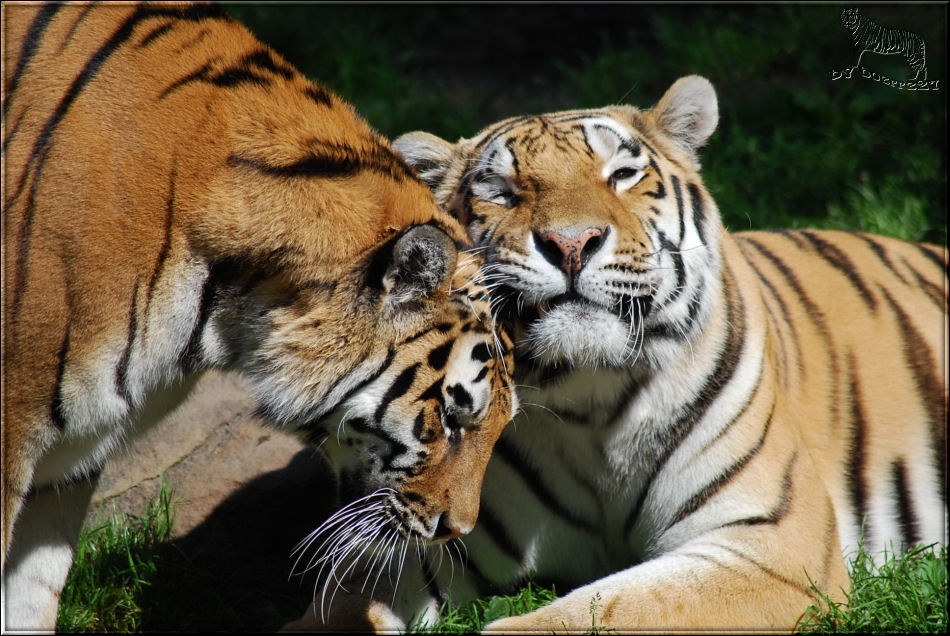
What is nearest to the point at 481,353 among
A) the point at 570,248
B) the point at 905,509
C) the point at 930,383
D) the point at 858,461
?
the point at 570,248

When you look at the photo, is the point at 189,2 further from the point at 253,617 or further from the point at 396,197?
the point at 253,617

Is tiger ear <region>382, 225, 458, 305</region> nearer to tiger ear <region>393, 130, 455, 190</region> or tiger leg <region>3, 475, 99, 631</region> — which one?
tiger ear <region>393, 130, 455, 190</region>

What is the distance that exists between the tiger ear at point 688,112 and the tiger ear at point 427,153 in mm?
606

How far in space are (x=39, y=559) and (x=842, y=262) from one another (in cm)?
274

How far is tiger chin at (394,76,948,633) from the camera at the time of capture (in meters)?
2.47

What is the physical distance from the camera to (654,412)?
8.98 ft

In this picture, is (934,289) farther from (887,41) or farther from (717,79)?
(717,79)

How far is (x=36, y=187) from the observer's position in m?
2.12

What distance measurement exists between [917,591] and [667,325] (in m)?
1.03

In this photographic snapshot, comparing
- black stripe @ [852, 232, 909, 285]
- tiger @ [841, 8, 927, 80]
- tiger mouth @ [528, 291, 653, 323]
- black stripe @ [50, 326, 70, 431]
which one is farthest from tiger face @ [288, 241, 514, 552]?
tiger @ [841, 8, 927, 80]

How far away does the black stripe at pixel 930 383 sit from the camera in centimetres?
329

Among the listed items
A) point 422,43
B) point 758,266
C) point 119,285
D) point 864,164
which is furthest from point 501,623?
point 422,43

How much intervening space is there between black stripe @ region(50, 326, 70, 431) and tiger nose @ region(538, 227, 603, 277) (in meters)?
1.06
